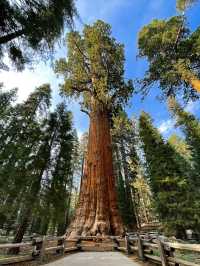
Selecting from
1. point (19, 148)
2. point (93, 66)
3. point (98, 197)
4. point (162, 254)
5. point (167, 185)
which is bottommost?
point (162, 254)

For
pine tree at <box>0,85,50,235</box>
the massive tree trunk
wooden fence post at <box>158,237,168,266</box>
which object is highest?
pine tree at <box>0,85,50,235</box>

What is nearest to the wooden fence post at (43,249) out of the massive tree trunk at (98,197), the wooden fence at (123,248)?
the wooden fence at (123,248)

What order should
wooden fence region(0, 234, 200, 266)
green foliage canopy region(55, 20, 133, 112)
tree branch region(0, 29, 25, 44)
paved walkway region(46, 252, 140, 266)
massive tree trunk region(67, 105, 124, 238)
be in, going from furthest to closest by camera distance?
green foliage canopy region(55, 20, 133, 112) → massive tree trunk region(67, 105, 124, 238) → paved walkway region(46, 252, 140, 266) → tree branch region(0, 29, 25, 44) → wooden fence region(0, 234, 200, 266)

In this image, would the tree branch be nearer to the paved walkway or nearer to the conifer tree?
the conifer tree

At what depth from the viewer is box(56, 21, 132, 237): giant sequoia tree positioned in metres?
10.7

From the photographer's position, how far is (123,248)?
9.38 m

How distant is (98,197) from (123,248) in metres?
2.64

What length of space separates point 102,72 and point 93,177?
8.34m

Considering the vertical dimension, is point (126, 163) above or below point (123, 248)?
above

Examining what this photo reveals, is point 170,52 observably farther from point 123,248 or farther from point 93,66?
point 123,248

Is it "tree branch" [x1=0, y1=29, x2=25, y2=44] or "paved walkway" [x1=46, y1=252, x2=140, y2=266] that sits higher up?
"tree branch" [x1=0, y1=29, x2=25, y2=44]

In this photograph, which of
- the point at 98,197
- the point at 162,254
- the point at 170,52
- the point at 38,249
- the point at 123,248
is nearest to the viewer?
the point at 162,254

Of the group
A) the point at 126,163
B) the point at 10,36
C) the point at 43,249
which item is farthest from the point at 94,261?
the point at 126,163

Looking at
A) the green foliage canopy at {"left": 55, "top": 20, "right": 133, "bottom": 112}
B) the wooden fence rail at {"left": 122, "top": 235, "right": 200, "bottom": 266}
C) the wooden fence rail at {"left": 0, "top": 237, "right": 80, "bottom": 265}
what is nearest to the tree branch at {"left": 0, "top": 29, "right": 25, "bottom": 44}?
the wooden fence rail at {"left": 0, "top": 237, "right": 80, "bottom": 265}
